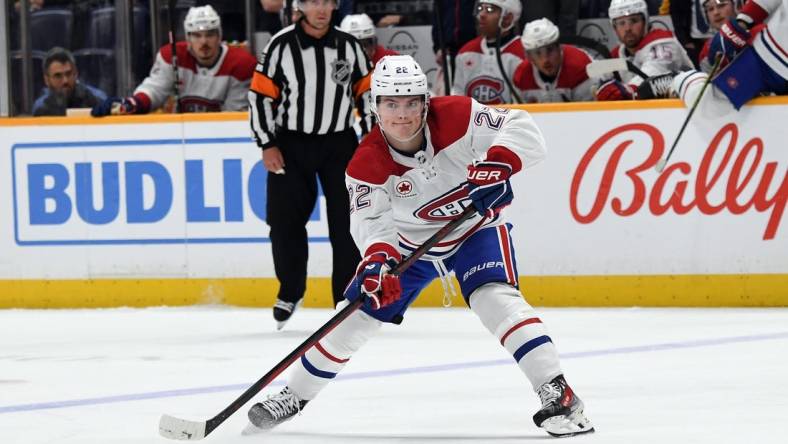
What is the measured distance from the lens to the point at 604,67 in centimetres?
682

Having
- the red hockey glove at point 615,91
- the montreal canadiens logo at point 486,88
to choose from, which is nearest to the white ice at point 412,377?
the red hockey glove at point 615,91

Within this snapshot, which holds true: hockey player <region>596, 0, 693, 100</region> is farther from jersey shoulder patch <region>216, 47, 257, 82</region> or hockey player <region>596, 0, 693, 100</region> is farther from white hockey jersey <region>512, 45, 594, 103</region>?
jersey shoulder patch <region>216, 47, 257, 82</region>

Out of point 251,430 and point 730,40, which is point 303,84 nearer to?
point 730,40

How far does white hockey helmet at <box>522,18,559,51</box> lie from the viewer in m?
7.15

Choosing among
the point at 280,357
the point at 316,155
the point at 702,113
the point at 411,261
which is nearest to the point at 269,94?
the point at 316,155

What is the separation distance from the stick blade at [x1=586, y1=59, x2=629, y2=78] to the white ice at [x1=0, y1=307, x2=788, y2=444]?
3.54 feet

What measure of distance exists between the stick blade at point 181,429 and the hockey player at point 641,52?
3.64 meters

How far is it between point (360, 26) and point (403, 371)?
2.96 m

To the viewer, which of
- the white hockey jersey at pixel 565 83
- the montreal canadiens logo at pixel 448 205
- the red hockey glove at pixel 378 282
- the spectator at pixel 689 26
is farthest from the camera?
the spectator at pixel 689 26

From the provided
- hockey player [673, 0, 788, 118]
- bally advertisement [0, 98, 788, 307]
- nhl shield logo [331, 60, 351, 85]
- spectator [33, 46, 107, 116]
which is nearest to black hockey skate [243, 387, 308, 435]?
nhl shield logo [331, 60, 351, 85]

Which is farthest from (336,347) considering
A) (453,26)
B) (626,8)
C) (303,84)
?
(453,26)

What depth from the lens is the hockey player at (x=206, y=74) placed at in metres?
7.45

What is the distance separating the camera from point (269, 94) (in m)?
6.02

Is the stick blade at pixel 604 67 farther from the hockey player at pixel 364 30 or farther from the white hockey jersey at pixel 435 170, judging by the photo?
the white hockey jersey at pixel 435 170
